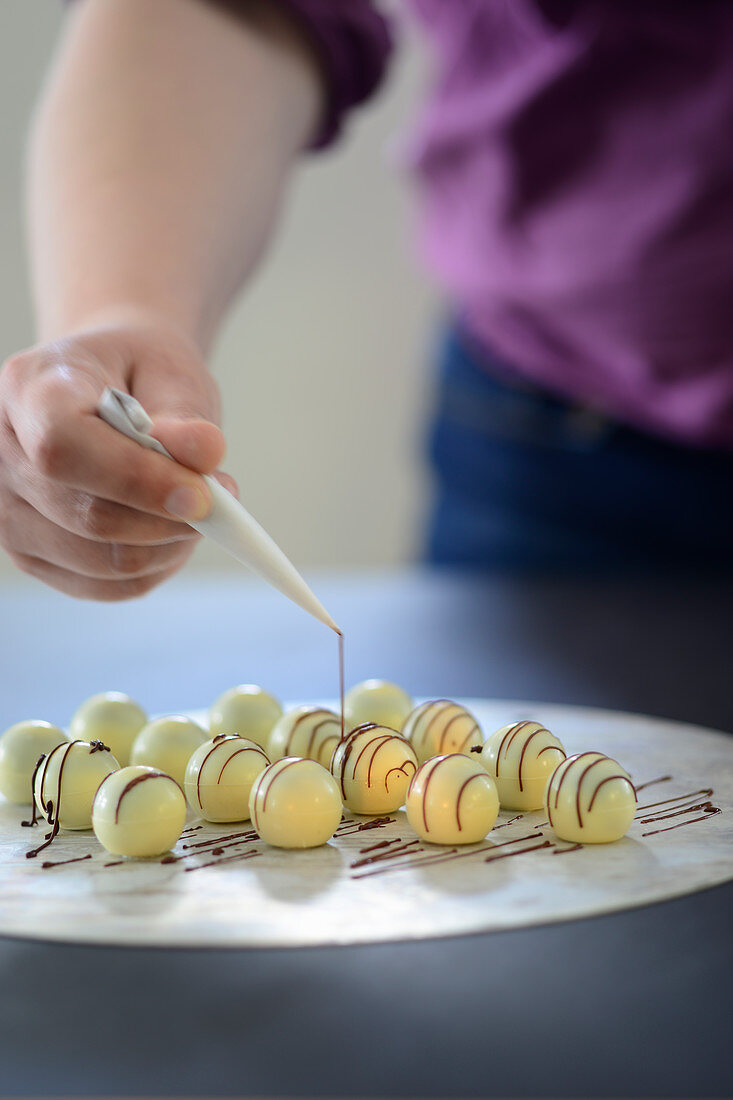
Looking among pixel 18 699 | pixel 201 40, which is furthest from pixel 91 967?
pixel 201 40

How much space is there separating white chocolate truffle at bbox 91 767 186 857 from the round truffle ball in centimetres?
4

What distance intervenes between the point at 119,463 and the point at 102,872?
232 mm

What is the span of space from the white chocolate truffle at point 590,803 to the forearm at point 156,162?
0.44 metres

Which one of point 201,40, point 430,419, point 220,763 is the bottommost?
point 220,763

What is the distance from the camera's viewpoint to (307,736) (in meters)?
0.87

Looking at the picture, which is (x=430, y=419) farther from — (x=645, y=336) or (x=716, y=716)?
(x=716, y=716)

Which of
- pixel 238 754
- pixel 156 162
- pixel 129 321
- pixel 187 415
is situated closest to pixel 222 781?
pixel 238 754

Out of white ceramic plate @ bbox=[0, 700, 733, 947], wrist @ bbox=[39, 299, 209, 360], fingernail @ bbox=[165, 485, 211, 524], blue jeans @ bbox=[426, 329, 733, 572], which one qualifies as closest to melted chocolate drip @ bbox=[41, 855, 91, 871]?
white ceramic plate @ bbox=[0, 700, 733, 947]

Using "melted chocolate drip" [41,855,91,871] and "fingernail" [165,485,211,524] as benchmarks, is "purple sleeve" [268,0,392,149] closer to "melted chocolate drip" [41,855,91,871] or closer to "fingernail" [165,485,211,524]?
"fingernail" [165,485,211,524]

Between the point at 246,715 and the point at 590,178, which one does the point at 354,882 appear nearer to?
the point at 246,715

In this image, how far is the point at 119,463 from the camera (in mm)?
708

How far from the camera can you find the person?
809 millimetres

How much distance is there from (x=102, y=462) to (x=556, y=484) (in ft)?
3.13

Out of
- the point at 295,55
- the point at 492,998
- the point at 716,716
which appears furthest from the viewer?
the point at 295,55
